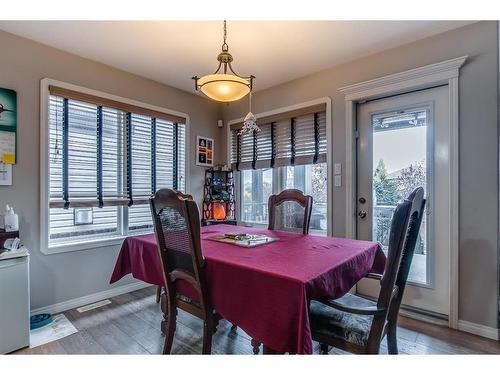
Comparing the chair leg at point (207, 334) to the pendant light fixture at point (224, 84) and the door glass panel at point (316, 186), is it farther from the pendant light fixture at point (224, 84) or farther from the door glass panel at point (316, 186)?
the door glass panel at point (316, 186)

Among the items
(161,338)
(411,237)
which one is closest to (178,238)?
(161,338)

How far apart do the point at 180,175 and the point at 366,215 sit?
2.23 m

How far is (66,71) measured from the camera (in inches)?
105

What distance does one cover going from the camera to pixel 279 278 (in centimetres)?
122

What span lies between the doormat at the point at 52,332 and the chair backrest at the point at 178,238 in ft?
3.83

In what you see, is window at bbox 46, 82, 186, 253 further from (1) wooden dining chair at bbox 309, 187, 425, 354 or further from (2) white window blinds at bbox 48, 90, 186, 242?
(1) wooden dining chair at bbox 309, 187, 425, 354

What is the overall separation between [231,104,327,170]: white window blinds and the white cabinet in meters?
2.55

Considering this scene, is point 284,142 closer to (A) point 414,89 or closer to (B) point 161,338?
(A) point 414,89

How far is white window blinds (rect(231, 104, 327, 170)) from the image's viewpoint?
10.4 feet

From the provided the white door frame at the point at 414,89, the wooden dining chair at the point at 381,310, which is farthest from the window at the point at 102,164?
the wooden dining chair at the point at 381,310

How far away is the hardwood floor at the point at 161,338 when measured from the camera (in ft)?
6.47

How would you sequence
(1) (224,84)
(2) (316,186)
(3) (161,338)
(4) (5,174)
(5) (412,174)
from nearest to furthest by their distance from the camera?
(1) (224,84), (3) (161,338), (4) (5,174), (5) (412,174), (2) (316,186)

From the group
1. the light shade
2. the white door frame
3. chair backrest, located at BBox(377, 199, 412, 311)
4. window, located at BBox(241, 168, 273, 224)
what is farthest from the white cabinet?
the white door frame

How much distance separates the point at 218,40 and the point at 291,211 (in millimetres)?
1604
